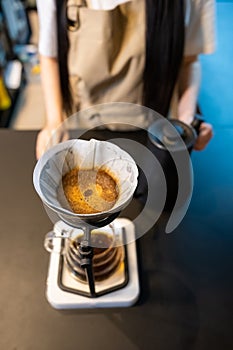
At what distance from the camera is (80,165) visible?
0.52m

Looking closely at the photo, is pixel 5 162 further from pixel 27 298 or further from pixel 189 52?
pixel 189 52

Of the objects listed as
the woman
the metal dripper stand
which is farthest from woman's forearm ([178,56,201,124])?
the metal dripper stand

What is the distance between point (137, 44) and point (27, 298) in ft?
2.27

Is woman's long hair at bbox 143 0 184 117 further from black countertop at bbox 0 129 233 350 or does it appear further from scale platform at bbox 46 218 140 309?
scale platform at bbox 46 218 140 309

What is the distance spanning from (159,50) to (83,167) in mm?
540

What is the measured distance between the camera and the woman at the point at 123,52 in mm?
861

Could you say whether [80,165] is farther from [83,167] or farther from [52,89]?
[52,89]

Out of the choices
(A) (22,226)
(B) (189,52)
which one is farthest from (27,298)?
(B) (189,52)

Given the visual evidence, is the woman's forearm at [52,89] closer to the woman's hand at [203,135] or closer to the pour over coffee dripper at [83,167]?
the woman's hand at [203,135]

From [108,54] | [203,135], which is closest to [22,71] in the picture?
[108,54]

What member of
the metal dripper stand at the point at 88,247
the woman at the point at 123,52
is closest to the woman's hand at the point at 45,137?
the woman at the point at 123,52

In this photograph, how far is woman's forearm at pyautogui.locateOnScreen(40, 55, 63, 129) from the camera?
103 centimetres

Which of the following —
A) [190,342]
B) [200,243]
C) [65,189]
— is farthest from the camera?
[200,243]

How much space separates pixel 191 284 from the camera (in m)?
0.71
